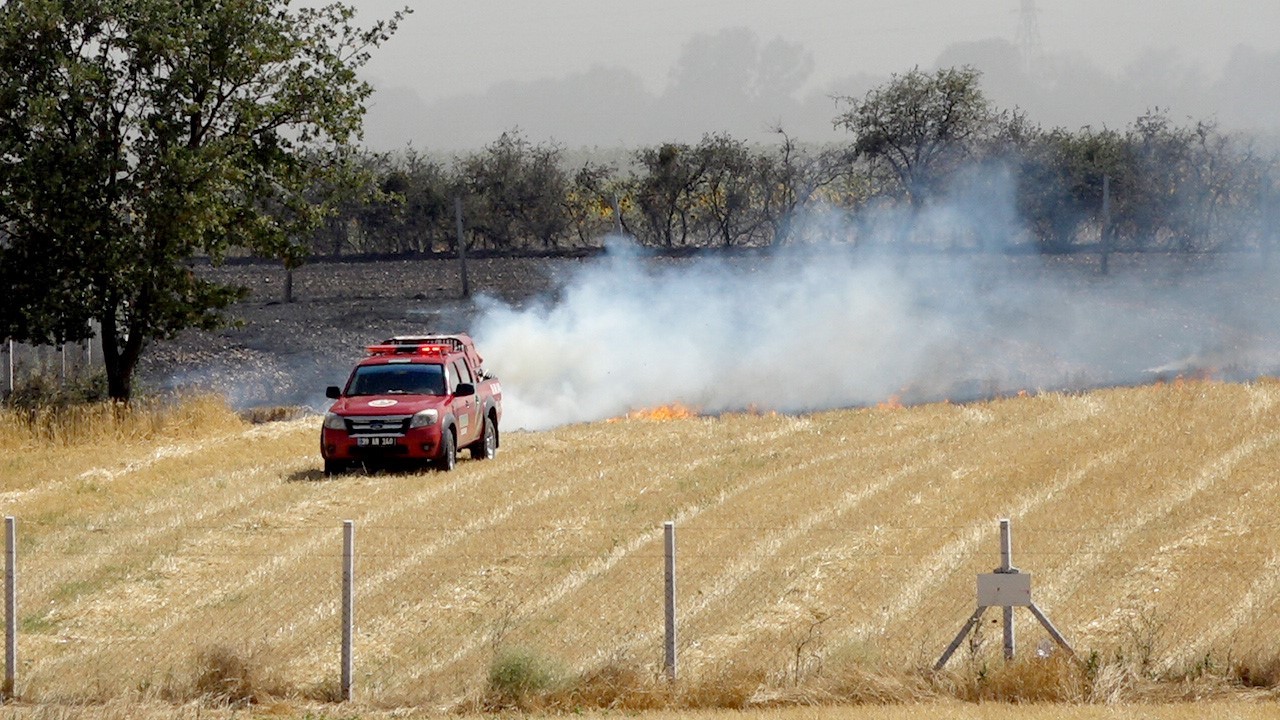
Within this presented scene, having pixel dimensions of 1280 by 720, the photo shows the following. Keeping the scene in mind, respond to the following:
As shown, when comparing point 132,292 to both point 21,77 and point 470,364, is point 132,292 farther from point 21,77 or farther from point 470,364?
point 470,364

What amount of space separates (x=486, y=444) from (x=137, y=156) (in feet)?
31.3

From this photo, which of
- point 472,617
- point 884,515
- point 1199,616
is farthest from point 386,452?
point 1199,616

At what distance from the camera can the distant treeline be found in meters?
59.1

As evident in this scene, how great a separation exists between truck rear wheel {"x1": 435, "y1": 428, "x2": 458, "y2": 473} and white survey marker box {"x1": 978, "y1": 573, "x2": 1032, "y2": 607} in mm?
14249

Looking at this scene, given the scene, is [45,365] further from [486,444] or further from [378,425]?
[378,425]

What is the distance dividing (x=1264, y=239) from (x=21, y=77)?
133 ft

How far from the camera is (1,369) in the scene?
36.8 meters

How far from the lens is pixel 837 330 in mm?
48281

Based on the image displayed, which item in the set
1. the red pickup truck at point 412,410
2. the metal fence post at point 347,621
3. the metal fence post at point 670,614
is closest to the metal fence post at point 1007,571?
the metal fence post at point 670,614

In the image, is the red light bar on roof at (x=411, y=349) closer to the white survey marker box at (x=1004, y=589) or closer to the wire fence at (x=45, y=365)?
the wire fence at (x=45, y=365)

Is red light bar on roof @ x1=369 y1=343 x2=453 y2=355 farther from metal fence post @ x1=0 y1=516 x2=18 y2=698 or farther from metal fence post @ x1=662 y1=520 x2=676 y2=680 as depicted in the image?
metal fence post @ x1=662 y1=520 x2=676 y2=680

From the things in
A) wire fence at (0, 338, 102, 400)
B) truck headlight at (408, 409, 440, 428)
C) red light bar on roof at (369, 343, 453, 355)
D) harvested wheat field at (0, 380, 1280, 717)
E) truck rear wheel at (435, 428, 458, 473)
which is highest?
red light bar on roof at (369, 343, 453, 355)

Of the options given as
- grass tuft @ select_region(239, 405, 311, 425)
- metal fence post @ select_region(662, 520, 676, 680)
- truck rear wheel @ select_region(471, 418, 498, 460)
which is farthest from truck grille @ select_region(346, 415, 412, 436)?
metal fence post @ select_region(662, 520, 676, 680)

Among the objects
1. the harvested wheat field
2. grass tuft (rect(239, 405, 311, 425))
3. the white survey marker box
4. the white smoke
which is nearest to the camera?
the white survey marker box
